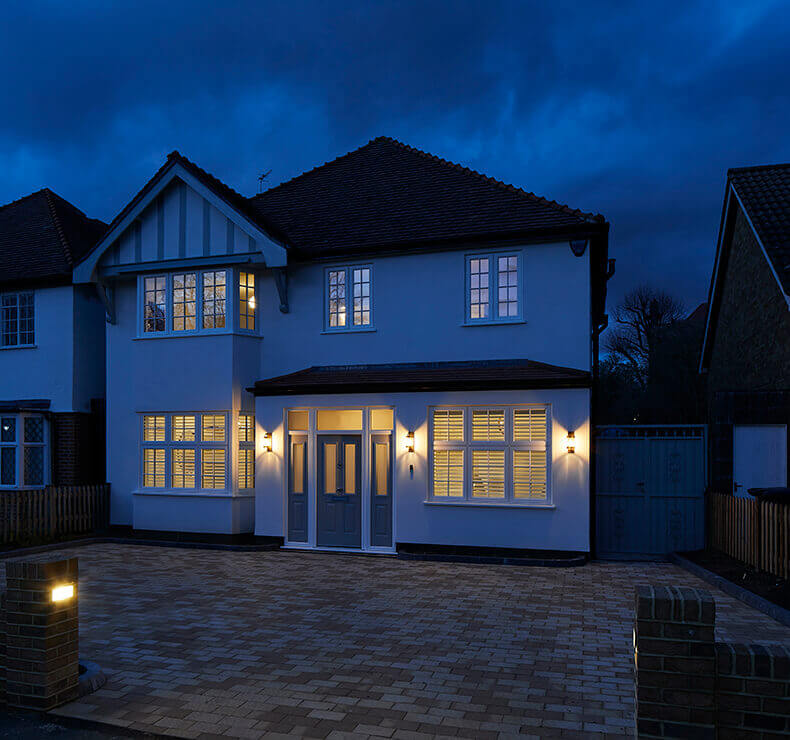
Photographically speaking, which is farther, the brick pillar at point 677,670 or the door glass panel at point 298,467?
the door glass panel at point 298,467

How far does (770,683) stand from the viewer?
162 inches

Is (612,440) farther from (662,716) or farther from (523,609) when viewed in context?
(662,716)

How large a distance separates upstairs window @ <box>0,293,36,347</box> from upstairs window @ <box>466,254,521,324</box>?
11.1 m

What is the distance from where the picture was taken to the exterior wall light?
19.4 ft

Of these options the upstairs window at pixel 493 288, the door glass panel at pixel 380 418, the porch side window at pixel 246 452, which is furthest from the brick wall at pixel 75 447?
the upstairs window at pixel 493 288

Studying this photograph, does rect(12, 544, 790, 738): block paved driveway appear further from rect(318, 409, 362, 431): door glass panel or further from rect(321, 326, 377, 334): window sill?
rect(321, 326, 377, 334): window sill

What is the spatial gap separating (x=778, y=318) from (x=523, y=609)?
8.12 m

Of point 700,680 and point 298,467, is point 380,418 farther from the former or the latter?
point 700,680

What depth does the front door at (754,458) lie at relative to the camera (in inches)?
516

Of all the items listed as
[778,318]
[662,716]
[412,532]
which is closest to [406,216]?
[412,532]

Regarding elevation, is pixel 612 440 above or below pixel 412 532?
above

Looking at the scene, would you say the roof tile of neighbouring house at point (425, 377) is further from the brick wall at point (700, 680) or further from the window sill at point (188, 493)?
the brick wall at point (700, 680)

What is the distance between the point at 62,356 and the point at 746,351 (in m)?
16.0

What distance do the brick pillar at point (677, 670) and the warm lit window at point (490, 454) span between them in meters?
8.68
